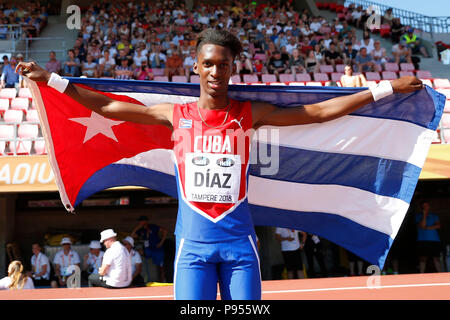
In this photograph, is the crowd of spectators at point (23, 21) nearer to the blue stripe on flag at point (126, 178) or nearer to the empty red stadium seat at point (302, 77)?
the empty red stadium seat at point (302, 77)

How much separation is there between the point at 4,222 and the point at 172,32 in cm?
882

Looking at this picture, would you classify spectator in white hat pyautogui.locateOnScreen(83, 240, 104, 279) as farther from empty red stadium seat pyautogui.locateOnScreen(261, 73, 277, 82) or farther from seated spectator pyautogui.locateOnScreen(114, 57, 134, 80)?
empty red stadium seat pyautogui.locateOnScreen(261, 73, 277, 82)

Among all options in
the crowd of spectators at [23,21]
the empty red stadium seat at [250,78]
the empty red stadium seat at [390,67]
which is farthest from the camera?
the crowd of spectators at [23,21]

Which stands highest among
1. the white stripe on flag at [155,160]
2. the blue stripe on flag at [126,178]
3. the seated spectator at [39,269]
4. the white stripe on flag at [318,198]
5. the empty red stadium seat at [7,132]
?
the empty red stadium seat at [7,132]

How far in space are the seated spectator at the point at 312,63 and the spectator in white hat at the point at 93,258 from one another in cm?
823

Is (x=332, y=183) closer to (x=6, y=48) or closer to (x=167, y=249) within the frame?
(x=167, y=249)

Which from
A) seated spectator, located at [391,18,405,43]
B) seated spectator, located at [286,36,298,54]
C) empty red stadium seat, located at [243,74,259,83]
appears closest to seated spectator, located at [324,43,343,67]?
seated spectator, located at [286,36,298,54]

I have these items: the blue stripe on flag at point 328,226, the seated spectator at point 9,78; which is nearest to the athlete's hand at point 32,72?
the blue stripe on flag at point 328,226

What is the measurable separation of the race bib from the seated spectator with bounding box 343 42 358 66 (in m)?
13.7

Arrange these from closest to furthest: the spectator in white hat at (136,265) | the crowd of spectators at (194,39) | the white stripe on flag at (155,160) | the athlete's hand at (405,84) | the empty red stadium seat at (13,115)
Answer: the athlete's hand at (405,84) < the white stripe on flag at (155,160) < the spectator in white hat at (136,265) < the empty red stadium seat at (13,115) < the crowd of spectators at (194,39)

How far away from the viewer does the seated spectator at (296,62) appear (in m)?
15.3

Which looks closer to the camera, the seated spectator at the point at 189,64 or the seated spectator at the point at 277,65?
the seated spectator at the point at 189,64

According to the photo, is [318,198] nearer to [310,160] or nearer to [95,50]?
[310,160]

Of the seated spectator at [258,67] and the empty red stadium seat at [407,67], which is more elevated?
the empty red stadium seat at [407,67]
